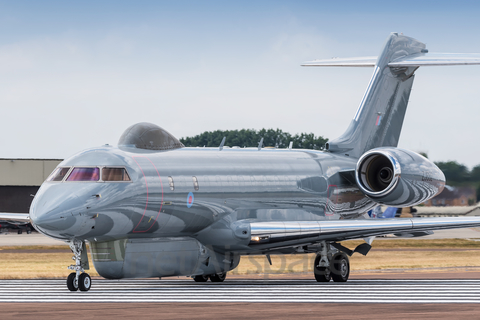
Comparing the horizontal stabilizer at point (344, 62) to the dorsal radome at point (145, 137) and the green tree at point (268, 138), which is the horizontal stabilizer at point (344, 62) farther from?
the green tree at point (268, 138)

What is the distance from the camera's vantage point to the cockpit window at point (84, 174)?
19.5 meters

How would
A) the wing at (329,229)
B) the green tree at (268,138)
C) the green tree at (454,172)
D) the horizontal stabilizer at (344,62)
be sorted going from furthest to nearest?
the green tree at (268,138) → the green tree at (454,172) → the horizontal stabilizer at (344,62) → the wing at (329,229)

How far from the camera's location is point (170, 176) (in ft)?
69.7

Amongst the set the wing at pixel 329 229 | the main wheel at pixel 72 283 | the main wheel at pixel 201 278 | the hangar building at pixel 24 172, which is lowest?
the main wheel at pixel 201 278

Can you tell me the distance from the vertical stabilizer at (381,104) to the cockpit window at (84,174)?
36.3ft

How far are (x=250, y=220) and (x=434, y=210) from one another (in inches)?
2065

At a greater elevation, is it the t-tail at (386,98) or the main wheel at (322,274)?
the t-tail at (386,98)

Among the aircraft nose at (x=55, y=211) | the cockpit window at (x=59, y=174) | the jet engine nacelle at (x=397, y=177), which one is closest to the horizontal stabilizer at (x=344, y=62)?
the jet engine nacelle at (x=397, y=177)

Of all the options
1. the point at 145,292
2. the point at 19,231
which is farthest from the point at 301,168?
the point at 19,231

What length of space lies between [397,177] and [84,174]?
9.62 m

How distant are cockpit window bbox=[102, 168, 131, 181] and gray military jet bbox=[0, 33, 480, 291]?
3 cm

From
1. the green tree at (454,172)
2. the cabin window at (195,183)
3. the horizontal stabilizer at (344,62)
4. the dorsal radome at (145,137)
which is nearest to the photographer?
the cabin window at (195,183)

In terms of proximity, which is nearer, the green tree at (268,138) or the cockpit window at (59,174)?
the cockpit window at (59,174)

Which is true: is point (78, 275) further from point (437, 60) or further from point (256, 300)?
point (437, 60)
